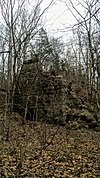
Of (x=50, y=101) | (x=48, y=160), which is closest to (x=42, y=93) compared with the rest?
(x=50, y=101)

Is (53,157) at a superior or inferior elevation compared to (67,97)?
inferior

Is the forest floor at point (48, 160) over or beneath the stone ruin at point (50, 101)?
beneath

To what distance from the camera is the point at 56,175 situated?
6734 mm

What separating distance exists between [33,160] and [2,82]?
30.6 ft

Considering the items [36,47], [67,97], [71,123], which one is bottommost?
[71,123]

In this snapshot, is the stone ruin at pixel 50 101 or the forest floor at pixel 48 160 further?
the stone ruin at pixel 50 101

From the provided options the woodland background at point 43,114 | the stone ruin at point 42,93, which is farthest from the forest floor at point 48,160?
the stone ruin at point 42,93

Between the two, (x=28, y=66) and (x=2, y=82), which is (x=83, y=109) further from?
(x=2, y=82)

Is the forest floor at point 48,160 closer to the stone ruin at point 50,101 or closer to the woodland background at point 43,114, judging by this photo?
the woodland background at point 43,114

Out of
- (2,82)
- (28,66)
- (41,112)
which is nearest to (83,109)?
(41,112)

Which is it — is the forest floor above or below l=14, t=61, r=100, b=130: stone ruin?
below

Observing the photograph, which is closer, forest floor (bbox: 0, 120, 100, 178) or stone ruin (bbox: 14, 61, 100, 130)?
forest floor (bbox: 0, 120, 100, 178)

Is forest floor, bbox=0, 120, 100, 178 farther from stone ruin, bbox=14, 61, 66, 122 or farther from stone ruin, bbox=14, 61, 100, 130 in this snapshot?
stone ruin, bbox=14, 61, 66, 122

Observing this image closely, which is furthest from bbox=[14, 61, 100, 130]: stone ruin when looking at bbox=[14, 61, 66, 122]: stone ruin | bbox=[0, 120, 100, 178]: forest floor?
bbox=[0, 120, 100, 178]: forest floor
